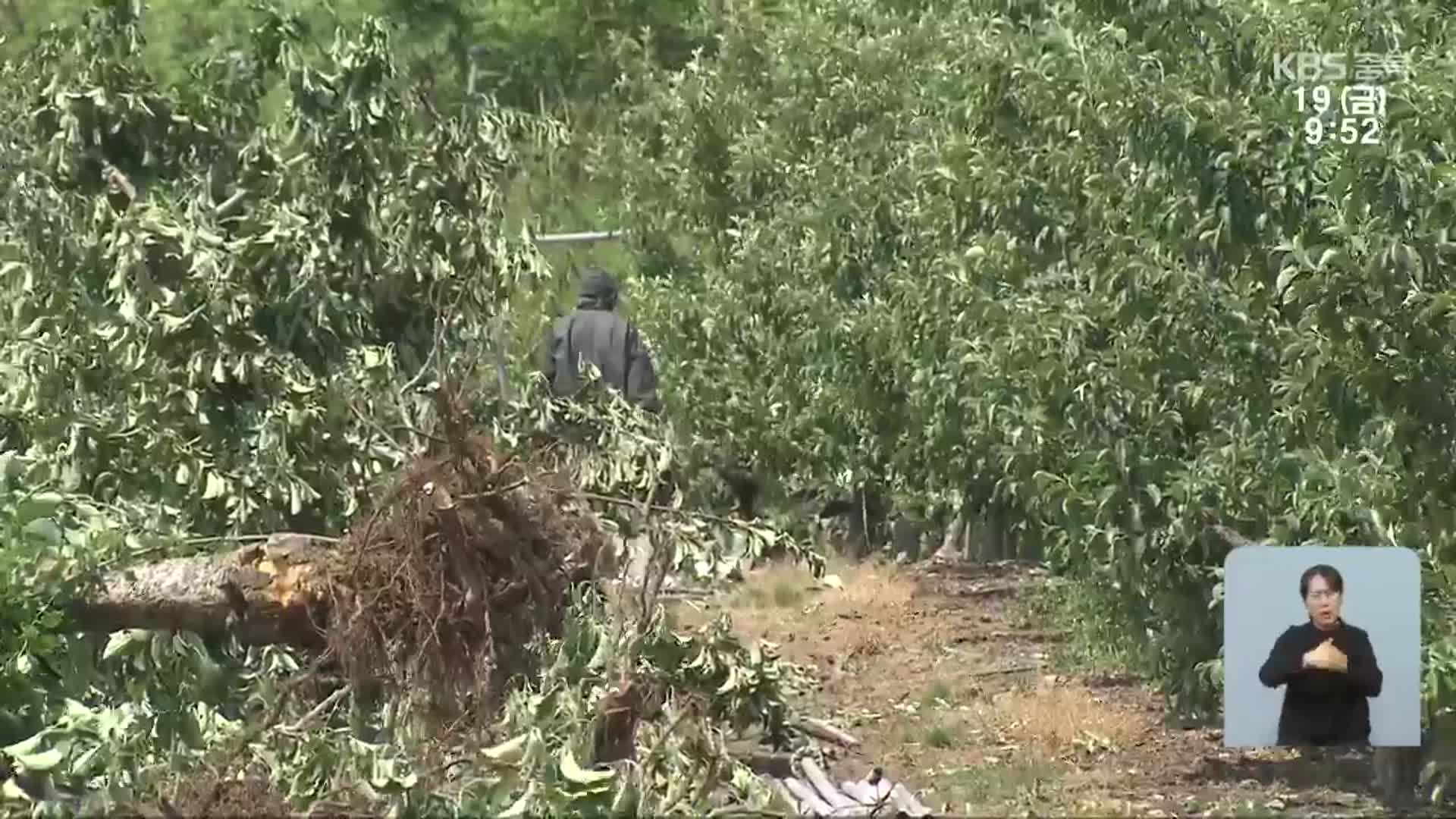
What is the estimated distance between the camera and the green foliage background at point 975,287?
5.70 metres

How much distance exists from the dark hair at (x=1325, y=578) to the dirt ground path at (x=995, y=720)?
79.1 inches

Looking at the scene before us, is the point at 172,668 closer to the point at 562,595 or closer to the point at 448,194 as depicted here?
the point at 562,595

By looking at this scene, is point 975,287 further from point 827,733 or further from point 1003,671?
point 827,733

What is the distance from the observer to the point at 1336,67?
5.77 metres

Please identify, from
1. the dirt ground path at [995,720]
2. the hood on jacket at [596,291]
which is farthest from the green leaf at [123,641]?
the hood on jacket at [596,291]

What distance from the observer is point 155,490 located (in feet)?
23.6

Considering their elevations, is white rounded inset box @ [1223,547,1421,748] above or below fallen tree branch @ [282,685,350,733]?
above

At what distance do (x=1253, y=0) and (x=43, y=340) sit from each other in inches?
169

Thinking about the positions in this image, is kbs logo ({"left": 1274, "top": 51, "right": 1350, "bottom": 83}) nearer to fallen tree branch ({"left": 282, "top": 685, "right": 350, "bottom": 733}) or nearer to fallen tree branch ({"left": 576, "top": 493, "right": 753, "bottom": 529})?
fallen tree branch ({"left": 576, "top": 493, "right": 753, "bottom": 529})

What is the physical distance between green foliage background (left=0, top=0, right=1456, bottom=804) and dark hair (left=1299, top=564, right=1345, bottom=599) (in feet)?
3.03

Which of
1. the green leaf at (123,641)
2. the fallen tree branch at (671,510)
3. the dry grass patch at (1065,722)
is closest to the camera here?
the green leaf at (123,641)

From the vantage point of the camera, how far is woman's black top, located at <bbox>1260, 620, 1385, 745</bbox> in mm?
4406

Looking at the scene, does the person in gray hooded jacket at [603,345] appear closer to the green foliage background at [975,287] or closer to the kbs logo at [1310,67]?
the green foliage background at [975,287]

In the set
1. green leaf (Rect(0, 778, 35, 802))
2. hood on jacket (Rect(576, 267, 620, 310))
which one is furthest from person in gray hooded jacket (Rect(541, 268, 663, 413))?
green leaf (Rect(0, 778, 35, 802))
